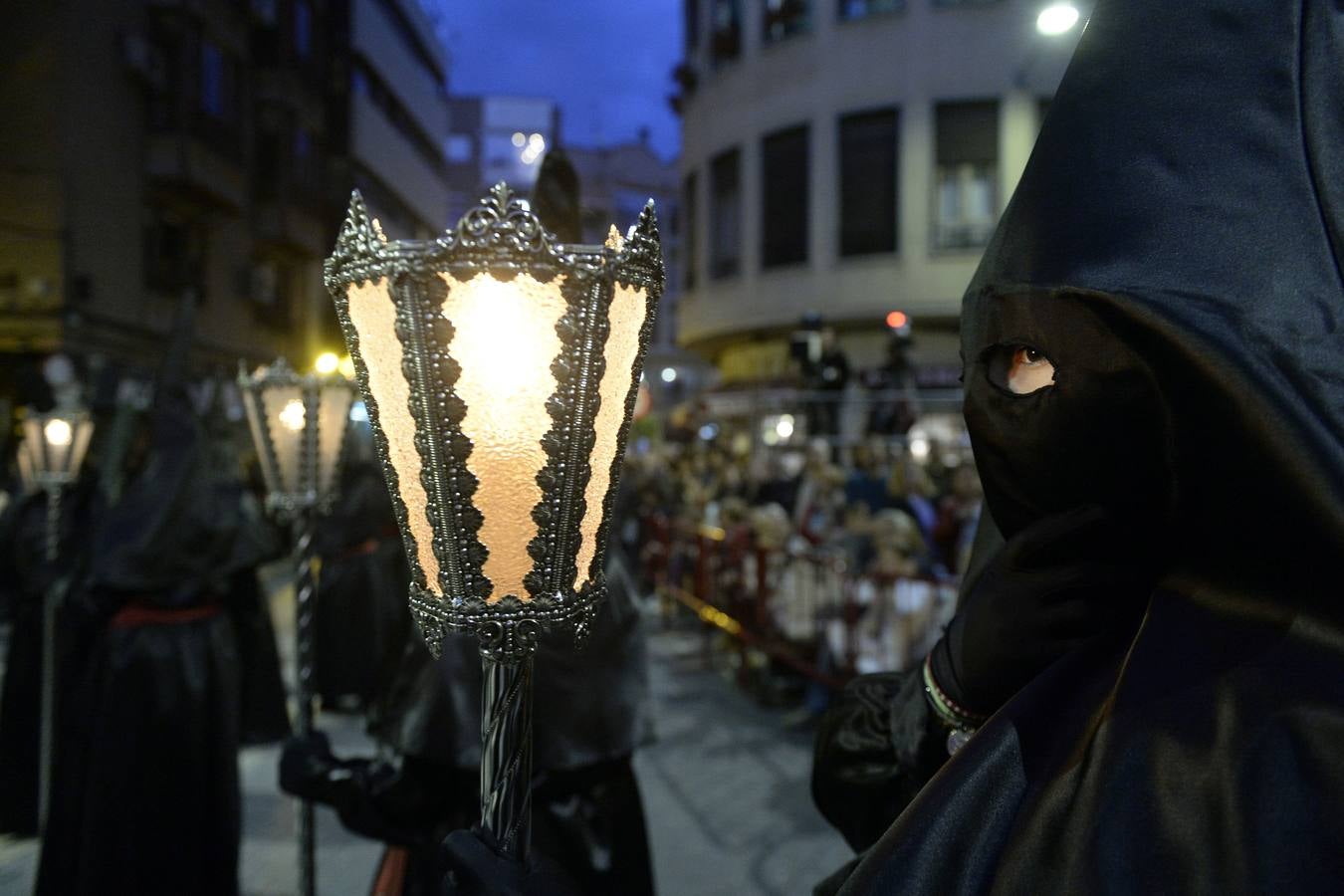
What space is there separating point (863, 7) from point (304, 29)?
14377 mm

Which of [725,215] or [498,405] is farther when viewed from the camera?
[725,215]

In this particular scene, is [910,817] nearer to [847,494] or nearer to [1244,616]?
[1244,616]

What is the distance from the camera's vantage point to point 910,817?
90 centimetres

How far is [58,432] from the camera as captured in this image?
482 cm

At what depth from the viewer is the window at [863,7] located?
18047 millimetres

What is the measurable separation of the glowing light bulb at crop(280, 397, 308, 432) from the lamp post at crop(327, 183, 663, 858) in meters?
2.17

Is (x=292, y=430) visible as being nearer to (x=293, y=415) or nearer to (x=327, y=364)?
(x=293, y=415)

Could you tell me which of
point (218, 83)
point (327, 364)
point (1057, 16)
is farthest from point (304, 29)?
point (327, 364)

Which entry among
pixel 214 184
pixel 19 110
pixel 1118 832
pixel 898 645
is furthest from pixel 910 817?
pixel 214 184

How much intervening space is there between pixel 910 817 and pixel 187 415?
3766mm

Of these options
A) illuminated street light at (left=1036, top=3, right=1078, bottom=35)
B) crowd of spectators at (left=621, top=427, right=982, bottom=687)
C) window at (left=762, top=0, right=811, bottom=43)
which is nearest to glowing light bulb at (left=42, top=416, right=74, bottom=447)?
crowd of spectators at (left=621, top=427, right=982, bottom=687)

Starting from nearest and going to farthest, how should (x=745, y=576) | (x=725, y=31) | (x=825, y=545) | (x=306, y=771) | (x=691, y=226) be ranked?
(x=306, y=771)
(x=825, y=545)
(x=745, y=576)
(x=725, y=31)
(x=691, y=226)

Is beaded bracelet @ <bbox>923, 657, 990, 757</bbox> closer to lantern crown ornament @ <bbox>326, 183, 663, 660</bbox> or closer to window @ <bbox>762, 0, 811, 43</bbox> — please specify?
lantern crown ornament @ <bbox>326, 183, 663, 660</bbox>

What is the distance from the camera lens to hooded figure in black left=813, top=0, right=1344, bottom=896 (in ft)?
2.48
